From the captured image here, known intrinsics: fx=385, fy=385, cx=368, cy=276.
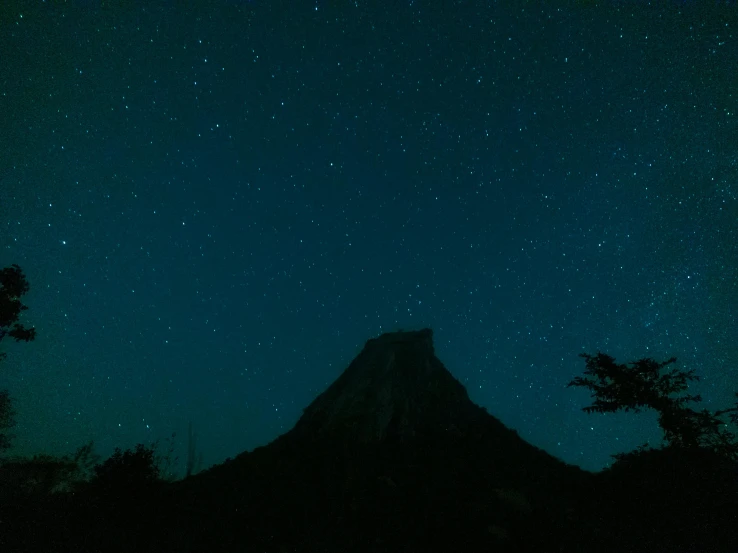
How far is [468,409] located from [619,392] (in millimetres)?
15872

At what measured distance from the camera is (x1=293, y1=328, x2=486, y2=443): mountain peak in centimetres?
3472

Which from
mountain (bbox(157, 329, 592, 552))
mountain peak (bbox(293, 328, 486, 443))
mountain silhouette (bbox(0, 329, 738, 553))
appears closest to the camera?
mountain silhouette (bbox(0, 329, 738, 553))

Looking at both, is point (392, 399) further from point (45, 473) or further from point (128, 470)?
point (45, 473)

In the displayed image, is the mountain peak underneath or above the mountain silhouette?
above

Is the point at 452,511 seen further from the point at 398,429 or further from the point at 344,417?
the point at 344,417

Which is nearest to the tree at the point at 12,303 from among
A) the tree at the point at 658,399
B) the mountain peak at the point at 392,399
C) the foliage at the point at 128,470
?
the foliage at the point at 128,470

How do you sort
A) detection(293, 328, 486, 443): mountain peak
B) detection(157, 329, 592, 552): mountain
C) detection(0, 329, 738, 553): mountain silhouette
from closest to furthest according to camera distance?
detection(0, 329, 738, 553): mountain silhouette
detection(157, 329, 592, 552): mountain
detection(293, 328, 486, 443): mountain peak

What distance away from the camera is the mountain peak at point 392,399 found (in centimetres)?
3472

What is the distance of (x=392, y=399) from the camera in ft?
123

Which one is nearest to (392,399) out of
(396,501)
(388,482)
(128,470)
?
Answer: (388,482)

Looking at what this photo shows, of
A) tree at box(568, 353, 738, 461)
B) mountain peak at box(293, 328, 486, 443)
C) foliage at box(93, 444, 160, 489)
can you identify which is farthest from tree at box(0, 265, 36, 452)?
tree at box(568, 353, 738, 461)

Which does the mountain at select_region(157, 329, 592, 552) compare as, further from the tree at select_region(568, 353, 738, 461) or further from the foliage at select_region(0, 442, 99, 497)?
the foliage at select_region(0, 442, 99, 497)

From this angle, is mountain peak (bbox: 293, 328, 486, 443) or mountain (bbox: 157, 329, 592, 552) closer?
mountain (bbox: 157, 329, 592, 552)

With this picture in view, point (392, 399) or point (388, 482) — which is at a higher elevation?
point (392, 399)
